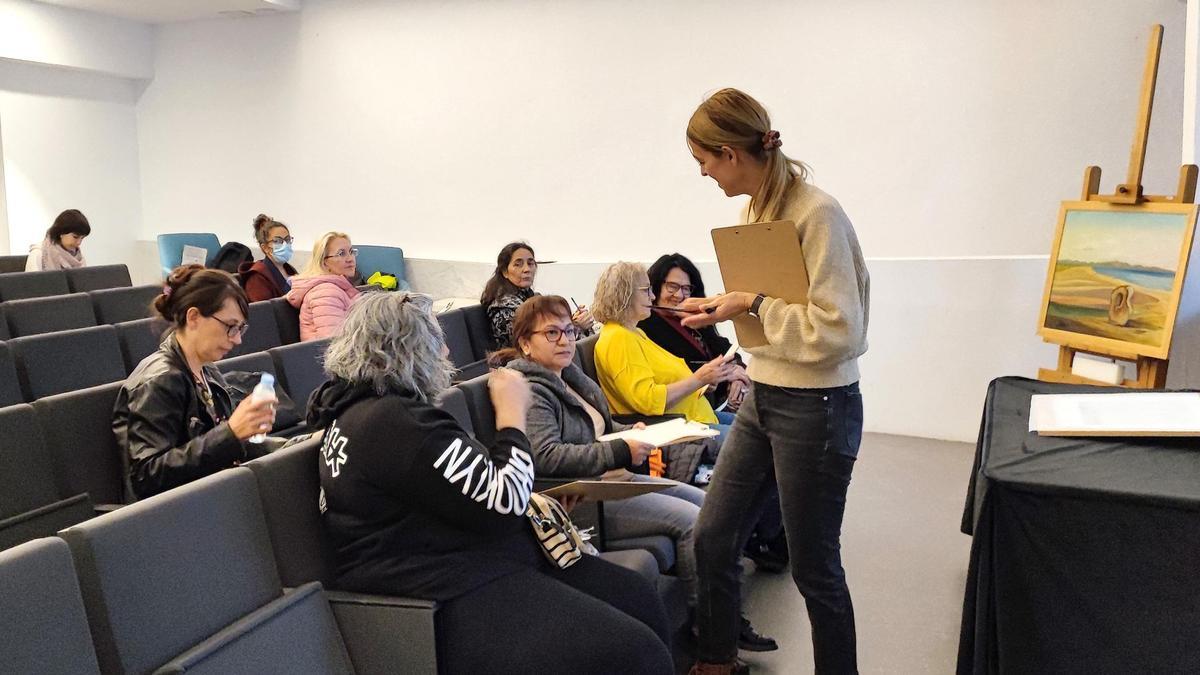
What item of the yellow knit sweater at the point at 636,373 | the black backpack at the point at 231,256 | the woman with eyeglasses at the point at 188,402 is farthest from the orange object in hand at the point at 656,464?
the black backpack at the point at 231,256

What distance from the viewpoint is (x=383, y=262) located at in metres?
6.85

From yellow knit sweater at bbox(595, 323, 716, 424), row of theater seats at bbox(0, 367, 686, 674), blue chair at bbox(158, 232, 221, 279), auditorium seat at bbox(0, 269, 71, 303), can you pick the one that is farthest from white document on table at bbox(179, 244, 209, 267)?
row of theater seats at bbox(0, 367, 686, 674)

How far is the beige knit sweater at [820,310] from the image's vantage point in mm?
1843

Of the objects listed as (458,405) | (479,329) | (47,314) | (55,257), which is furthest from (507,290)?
(55,257)

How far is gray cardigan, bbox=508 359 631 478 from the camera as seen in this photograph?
2.50 m

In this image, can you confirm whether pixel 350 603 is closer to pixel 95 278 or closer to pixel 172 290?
pixel 172 290

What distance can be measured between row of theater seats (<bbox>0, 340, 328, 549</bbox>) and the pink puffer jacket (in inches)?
81.0

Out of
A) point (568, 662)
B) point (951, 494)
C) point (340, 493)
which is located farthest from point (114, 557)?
point (951, 494)

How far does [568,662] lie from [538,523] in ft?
1.06

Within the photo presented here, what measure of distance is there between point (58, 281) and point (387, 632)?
4.85 meters

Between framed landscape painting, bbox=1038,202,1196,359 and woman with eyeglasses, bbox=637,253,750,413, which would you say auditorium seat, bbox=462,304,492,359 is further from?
framed landscape painting, bbox=1038,202,1196,359

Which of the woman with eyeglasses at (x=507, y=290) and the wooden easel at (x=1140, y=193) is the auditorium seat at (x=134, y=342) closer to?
the woman with eyeglasses at (x=507, y=290)

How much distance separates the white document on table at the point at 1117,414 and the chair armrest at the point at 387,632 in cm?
143

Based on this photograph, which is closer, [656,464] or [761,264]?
[761,264]
